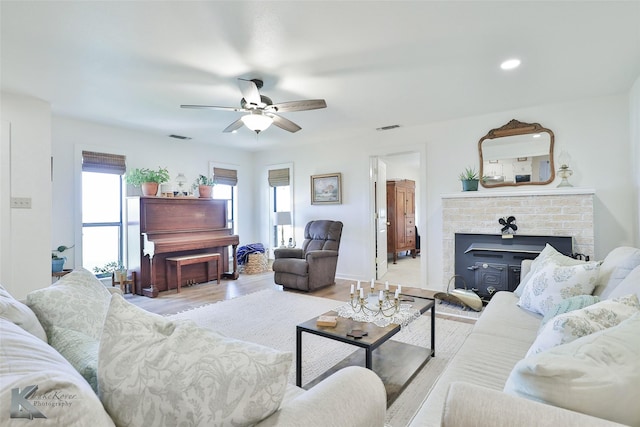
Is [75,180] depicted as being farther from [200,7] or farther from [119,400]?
[119,400]

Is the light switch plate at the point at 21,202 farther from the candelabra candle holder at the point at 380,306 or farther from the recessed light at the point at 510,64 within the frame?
the recessed light at the point at 510,64

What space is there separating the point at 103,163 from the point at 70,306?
4.23 m

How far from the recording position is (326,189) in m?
5.87

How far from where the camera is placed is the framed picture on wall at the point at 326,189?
571 cm

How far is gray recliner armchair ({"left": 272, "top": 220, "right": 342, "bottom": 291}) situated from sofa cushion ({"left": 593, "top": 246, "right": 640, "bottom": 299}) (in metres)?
3.27

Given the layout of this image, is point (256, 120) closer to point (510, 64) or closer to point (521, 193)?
point (510, 64)

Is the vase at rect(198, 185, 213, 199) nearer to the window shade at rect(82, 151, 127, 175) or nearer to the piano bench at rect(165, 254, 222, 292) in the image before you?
the piano bench at rect(165, 254, 222, 292)

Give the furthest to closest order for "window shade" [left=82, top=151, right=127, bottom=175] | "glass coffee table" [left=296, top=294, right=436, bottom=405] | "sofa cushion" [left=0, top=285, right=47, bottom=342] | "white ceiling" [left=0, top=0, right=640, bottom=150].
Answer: "window shade" [left=82, top=151, right=127, bottom=175], "white ceiling" [left=0, top=0, right=640, bottom=150], "glass coffee table" [left=296, top=294, right=436, bottom=405], "sofa cushion" [left=0, top=285, right=47, bottom=342]

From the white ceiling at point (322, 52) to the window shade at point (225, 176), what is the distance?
2.27m

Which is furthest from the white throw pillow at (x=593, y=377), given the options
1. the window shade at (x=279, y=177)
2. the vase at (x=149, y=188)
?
the window shade at (x=279, y=177)

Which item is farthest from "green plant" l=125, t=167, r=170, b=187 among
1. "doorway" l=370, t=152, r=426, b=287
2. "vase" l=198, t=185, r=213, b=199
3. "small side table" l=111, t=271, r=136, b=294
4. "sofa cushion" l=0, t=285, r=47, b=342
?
"sofa cushion" l=0, t=285, r=47, b=342

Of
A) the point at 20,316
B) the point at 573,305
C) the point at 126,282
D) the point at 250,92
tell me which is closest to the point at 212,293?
the point at 126,282

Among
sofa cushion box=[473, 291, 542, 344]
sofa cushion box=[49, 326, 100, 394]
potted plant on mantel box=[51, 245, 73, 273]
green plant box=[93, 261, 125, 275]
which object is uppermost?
sofa cushion box=[49, 326, 100, 394]

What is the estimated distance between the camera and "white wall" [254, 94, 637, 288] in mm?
3672
